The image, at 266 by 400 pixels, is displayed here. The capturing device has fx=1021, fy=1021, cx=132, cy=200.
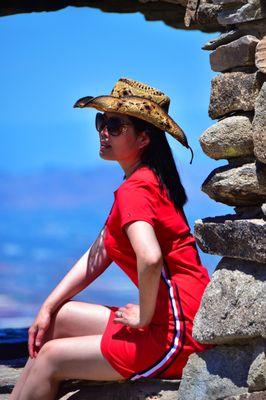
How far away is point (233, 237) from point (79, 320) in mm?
740

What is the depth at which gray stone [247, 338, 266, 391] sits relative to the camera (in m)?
3.51

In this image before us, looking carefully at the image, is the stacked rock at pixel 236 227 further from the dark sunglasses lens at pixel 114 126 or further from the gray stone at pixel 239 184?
the dark sunglasses lens at pixel 114 126

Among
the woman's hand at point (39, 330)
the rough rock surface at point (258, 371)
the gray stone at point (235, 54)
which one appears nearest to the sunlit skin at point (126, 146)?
the gray stone at point (235, 54)

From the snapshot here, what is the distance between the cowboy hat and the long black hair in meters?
0.04

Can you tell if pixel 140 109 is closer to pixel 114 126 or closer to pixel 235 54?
pixel 114 126

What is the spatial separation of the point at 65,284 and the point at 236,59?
1.13 meters

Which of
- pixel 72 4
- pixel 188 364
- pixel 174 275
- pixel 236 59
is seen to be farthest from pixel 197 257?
pixel 72 4

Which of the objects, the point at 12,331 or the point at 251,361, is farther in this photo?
the point at 12,331

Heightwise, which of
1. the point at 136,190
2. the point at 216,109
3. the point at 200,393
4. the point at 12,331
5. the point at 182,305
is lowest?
the point at 12,331

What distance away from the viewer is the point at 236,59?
3734mm

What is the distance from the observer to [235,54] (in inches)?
147

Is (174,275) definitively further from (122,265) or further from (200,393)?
(200,393)

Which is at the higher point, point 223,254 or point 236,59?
point 236,59

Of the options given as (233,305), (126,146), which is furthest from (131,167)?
(233,305)
